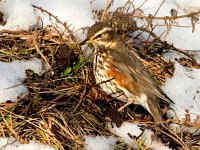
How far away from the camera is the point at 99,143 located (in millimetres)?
4949

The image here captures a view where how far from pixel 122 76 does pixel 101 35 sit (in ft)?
1.66

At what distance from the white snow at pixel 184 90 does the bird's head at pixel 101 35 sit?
0.80m

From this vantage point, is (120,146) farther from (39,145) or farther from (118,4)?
(118,4)

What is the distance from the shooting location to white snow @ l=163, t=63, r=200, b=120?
572 centimetres

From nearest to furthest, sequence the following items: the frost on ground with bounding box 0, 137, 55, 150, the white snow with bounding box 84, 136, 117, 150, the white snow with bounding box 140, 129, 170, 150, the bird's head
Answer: the frost on ground with bounding box 0, 137, 55, 150, the white snow with bounding box 84, 136, 117, 150, the white snow with bounding box 140, 129, 170, 150, the bird's head

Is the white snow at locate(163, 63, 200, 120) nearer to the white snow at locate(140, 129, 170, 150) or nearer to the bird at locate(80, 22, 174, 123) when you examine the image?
the bird at locate(80, 22, 174, 123)

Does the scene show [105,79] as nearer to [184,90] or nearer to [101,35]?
[101,35]

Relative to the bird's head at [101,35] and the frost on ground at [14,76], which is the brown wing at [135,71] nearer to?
the bird's head at [101,35]

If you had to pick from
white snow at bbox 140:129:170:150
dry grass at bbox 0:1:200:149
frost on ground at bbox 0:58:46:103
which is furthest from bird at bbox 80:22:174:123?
frost on ground at bbox 0:58:46:103

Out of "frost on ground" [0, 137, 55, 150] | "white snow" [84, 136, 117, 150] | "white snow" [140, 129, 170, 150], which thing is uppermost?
"frost on ground" [0, 137, 55, 150]

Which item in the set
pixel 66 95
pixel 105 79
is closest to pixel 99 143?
pixel 66 95

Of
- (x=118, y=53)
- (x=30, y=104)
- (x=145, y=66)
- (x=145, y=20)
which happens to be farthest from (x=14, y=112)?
(x=145, y=20)

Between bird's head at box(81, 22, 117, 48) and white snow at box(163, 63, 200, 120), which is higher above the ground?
bird's head at box(81, 22, 117, 48)

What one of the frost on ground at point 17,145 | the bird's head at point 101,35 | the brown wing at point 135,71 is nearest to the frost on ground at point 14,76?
the frost on ground at point 17,145
